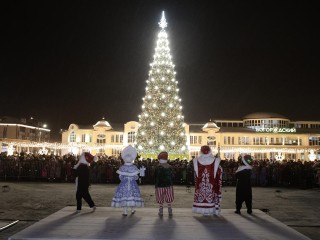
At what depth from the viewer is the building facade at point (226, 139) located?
179ft

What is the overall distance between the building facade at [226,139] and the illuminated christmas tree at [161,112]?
21.6 metres

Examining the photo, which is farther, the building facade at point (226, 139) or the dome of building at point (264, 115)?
the dome of building at point (264, 115)

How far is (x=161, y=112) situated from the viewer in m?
30.3

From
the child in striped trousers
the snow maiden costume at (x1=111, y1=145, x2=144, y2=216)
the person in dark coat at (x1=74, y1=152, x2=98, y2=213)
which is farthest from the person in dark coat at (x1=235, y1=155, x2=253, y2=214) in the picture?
the person in dark coat at (x1=74, y1=152, x2=98, y2=213)

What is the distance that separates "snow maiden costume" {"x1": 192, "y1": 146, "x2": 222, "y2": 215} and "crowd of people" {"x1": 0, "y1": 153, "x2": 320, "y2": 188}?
12555 millimetres

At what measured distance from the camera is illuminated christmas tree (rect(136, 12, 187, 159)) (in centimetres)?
3027

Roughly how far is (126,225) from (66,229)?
128 cm

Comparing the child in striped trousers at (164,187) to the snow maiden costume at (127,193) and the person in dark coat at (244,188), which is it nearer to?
the snow maiden costume at (127,193)

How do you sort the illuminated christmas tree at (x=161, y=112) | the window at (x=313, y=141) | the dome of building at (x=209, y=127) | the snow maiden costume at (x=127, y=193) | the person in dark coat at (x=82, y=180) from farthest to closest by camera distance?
the window at (x=313, y=141) → the dome of building at (x=209, y=127) → the illuminated christmas tree at (x=161, y=112) → the person in dark coat at (x=82, y=180) → the snow maiden costume at (x=127, y=193)

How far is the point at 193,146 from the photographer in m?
55.6

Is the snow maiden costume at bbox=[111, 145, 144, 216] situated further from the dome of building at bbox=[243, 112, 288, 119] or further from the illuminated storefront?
the dome of building at bbox=[243, 112, 288, 119]

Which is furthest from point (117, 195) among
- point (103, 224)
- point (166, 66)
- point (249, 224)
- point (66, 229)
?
point (166, 66)

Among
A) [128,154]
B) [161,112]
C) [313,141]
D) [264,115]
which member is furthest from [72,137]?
[128,154]

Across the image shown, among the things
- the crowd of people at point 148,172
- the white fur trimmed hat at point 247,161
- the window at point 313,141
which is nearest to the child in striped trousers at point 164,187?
the white fur trimmed hat at point 247,161
